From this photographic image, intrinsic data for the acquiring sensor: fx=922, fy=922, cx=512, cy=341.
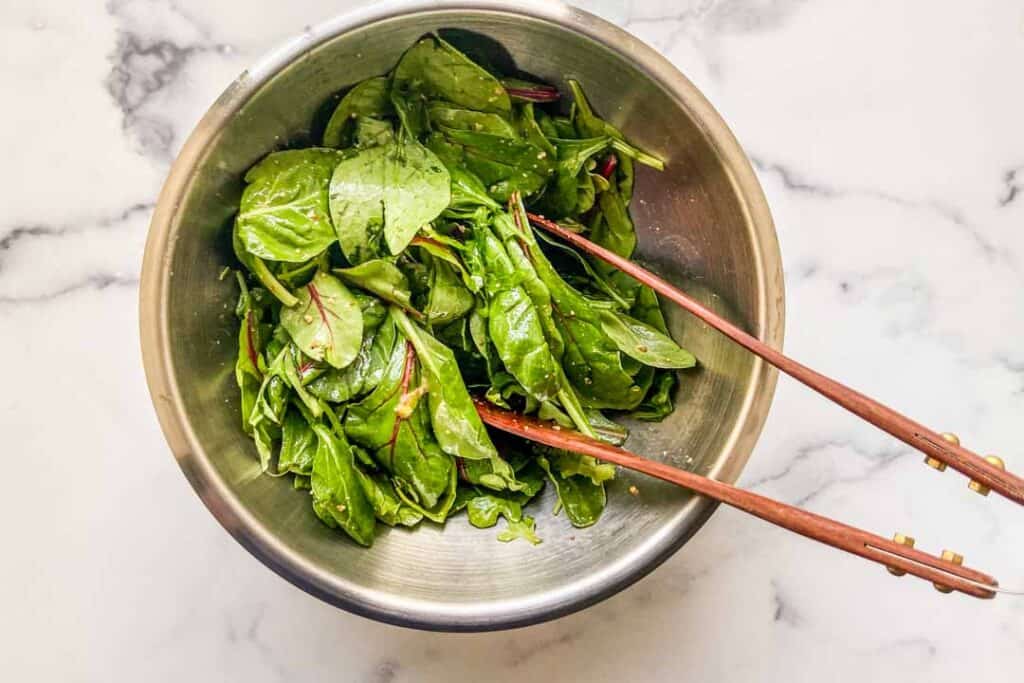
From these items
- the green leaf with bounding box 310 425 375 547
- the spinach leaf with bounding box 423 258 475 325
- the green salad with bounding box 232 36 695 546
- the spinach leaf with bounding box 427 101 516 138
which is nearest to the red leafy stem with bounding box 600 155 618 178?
the green salad with bounding box 232 36 695 546

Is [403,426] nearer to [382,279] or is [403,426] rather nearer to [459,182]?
[382,279]

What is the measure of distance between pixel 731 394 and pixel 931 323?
0.43 metres

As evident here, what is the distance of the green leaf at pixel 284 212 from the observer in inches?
39.2

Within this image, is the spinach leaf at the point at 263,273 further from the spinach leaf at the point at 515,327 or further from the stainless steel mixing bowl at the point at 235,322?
the spinach leaf at the point at 515,327

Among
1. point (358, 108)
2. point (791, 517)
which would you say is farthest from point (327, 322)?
point (791, 517)

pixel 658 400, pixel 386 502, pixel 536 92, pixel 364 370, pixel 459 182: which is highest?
pixel 536 92

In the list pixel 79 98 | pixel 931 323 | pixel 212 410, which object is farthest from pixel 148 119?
pixel 931 323

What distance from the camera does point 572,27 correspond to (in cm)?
97

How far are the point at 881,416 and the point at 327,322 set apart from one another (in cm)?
58

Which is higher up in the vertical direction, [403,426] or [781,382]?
[781,382]

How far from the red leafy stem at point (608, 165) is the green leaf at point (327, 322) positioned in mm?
343

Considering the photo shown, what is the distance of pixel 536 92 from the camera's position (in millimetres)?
1077

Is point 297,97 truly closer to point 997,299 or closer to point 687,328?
point 687,328

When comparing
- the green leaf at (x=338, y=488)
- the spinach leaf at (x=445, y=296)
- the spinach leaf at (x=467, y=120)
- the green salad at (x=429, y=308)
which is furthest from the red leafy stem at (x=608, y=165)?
the green leaf at (x=338, y=488)
